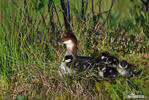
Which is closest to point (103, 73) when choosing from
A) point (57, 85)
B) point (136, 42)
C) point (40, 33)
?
point (57, 85)

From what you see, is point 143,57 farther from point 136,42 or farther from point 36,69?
point 36,69

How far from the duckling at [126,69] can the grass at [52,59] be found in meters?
0.08

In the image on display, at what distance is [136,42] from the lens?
5.83 m

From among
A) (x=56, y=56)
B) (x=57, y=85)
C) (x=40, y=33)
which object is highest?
(x=40, y=33)

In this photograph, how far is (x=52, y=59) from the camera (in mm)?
5645

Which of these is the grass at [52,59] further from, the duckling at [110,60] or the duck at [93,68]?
the duckling at [110,60]

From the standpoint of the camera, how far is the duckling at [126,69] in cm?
469

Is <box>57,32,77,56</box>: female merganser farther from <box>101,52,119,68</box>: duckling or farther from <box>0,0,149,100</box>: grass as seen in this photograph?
<box>101,52,119,68</box>: duckling

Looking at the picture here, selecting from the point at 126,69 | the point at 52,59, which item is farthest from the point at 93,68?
the point at 52,59

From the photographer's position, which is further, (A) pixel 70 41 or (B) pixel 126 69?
(A) pixel 70 41

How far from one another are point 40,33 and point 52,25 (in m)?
0.29

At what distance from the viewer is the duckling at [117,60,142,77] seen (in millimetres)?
4691

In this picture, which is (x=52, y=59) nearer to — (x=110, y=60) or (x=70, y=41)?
(x=70, y=41)

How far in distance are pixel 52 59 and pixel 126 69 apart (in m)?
1.50
